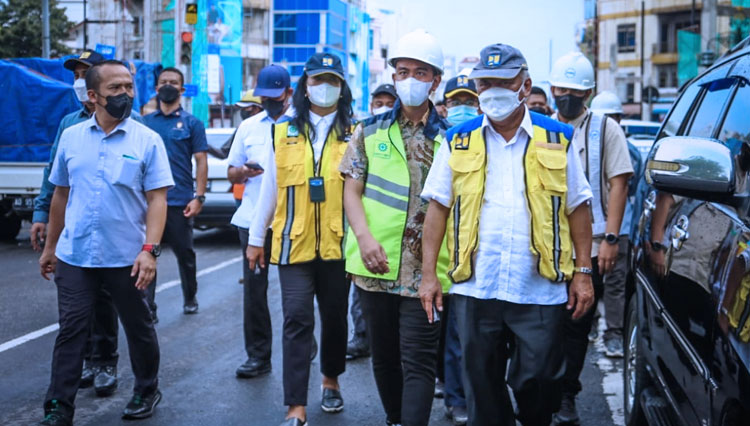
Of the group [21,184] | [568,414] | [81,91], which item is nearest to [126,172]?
[81,91]

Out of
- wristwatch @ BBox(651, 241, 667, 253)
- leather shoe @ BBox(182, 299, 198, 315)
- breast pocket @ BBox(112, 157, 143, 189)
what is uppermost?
breast pocket @ BBox(112, 157, 143, 189)

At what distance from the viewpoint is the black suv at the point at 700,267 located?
294 centimetres

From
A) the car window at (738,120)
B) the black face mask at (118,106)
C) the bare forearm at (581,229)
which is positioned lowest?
the bare forearm at (581,229)

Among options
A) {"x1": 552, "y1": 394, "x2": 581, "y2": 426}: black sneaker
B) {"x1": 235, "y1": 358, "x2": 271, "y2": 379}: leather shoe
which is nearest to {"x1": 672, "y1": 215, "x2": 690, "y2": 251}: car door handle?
{"x1": 552, "y1": 394, "x2": 581, "y2": 426}: black sneaker

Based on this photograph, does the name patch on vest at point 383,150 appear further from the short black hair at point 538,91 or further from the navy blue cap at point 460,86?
the short black hair at point 538,91

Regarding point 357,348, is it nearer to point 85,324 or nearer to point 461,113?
point 461,113

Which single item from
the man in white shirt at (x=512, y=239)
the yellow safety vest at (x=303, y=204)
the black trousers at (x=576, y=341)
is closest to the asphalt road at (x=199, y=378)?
the black trousers at (x=576, y=341)

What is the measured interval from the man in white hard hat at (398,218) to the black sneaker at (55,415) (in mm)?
1725

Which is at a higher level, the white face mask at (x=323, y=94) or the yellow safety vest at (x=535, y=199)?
the white face mask at (x=323, y=94)

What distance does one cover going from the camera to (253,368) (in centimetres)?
688

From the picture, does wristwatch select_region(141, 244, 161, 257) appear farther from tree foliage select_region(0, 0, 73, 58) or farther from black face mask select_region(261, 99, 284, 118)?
tree foliage select_region(0, 0, 73, 58)

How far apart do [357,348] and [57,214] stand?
2712 millimetres

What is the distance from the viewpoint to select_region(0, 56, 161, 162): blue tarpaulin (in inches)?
591

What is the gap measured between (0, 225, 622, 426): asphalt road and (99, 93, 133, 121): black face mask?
174 centimetres
